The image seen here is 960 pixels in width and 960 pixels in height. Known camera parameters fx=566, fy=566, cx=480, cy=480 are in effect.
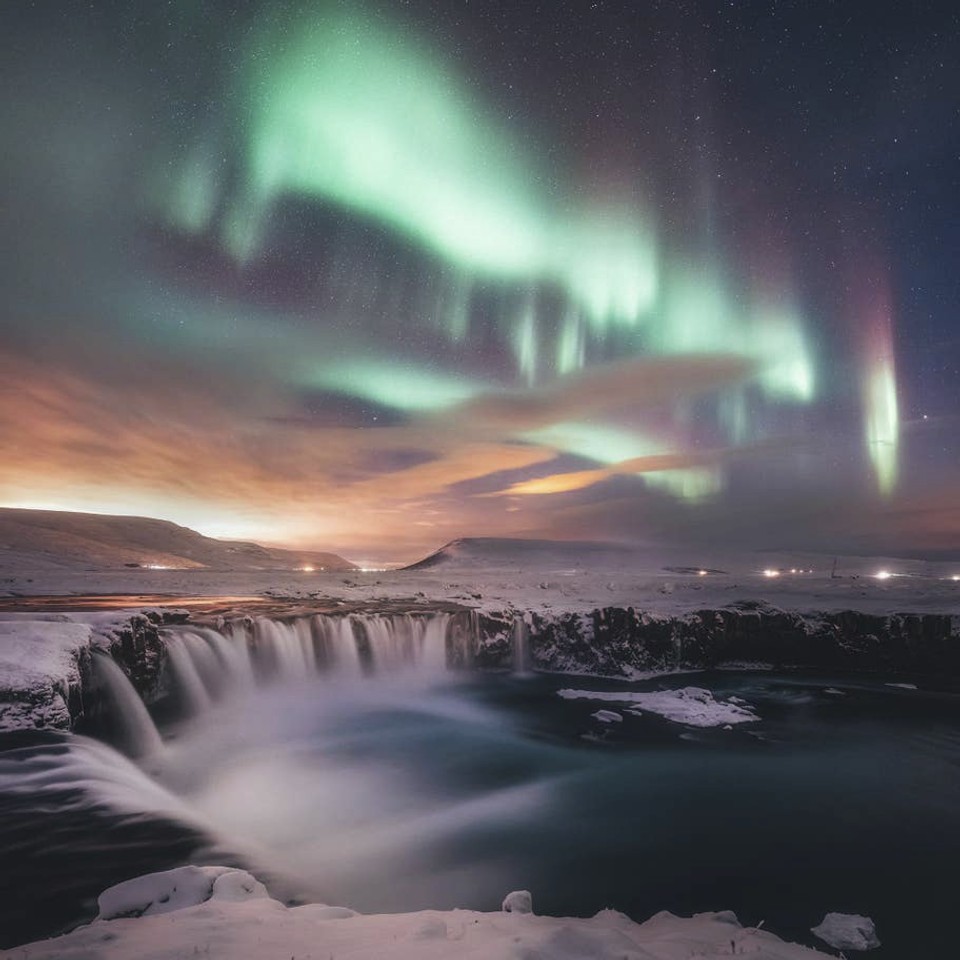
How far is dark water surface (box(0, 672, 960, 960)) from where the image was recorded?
25.5 ft

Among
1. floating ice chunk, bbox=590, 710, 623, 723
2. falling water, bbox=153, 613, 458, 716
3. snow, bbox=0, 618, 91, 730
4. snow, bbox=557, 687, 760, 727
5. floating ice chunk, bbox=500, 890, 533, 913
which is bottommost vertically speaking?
floating ice chunk, bbox=590, 710, 623, 723

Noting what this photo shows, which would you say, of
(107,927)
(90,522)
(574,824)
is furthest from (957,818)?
(90,522)

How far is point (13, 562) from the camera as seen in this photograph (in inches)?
3248

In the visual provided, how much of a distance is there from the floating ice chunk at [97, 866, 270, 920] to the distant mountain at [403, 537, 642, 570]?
10213 centimetres

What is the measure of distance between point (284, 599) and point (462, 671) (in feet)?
43.4

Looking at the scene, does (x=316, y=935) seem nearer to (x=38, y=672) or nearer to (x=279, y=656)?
(x=38, y=672)

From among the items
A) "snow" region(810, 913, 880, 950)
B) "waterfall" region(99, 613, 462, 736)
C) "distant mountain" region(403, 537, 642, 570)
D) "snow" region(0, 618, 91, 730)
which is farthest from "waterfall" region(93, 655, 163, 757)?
"distant mountain" region(403, 537, 642, 570)

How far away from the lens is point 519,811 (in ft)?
40.6

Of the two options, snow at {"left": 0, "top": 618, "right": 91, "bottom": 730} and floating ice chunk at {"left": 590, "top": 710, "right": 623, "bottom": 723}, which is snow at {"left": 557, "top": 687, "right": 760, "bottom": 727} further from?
snow at {"left": 0, "top": 618, "right": 91, "bottom": 730}

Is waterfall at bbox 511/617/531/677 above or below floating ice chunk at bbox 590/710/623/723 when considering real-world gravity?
above

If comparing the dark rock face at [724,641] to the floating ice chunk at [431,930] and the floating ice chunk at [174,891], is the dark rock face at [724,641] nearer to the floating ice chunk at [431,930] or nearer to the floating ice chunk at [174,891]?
the floating ice chunk at [174,891]

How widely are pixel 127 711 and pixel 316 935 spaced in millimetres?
11413

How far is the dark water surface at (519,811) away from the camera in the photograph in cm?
777

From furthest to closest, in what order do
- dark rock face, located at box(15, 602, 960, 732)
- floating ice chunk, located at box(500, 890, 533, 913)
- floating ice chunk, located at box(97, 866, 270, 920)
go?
dark rock face, located at box(15, 602, 960, 732), floating ice chunk, located at box(500, 890, 533, 913), floating ice chunk, located at box(97, 866, 270, 920)
